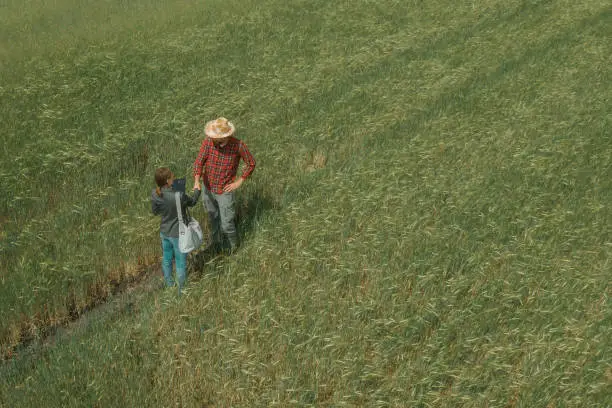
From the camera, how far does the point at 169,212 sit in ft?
23.7

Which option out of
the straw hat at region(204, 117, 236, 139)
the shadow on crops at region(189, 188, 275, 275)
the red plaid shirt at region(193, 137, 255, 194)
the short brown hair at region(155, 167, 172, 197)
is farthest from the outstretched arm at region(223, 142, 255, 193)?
the short brown hair at region(155, 167, 172, 197)

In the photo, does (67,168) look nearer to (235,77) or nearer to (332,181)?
(332,181)

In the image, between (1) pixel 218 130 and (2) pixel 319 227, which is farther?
(2) pixel 319 227

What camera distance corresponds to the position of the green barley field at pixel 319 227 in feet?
19.5

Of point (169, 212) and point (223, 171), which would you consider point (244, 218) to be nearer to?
point (223, 171)

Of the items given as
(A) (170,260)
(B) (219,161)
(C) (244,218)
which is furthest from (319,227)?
(A) (170,260)

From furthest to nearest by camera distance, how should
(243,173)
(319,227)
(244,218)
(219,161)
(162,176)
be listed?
(244,218) < (319,227) < (243,173) < (219,161) < (162,176)

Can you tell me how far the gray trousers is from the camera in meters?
7.79

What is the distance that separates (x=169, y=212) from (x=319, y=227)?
1.93m

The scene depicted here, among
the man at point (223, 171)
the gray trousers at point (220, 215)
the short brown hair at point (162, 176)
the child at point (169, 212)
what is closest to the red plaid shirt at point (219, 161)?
the man at point (223, 171)

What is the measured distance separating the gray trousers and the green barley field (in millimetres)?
266

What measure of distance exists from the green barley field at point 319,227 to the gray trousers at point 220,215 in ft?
0.87

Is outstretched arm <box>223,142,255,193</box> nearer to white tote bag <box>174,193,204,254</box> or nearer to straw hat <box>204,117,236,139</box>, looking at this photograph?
straw hat <box>204,117,236,139</box>

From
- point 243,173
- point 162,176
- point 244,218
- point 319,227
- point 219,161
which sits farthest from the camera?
point 244,218
